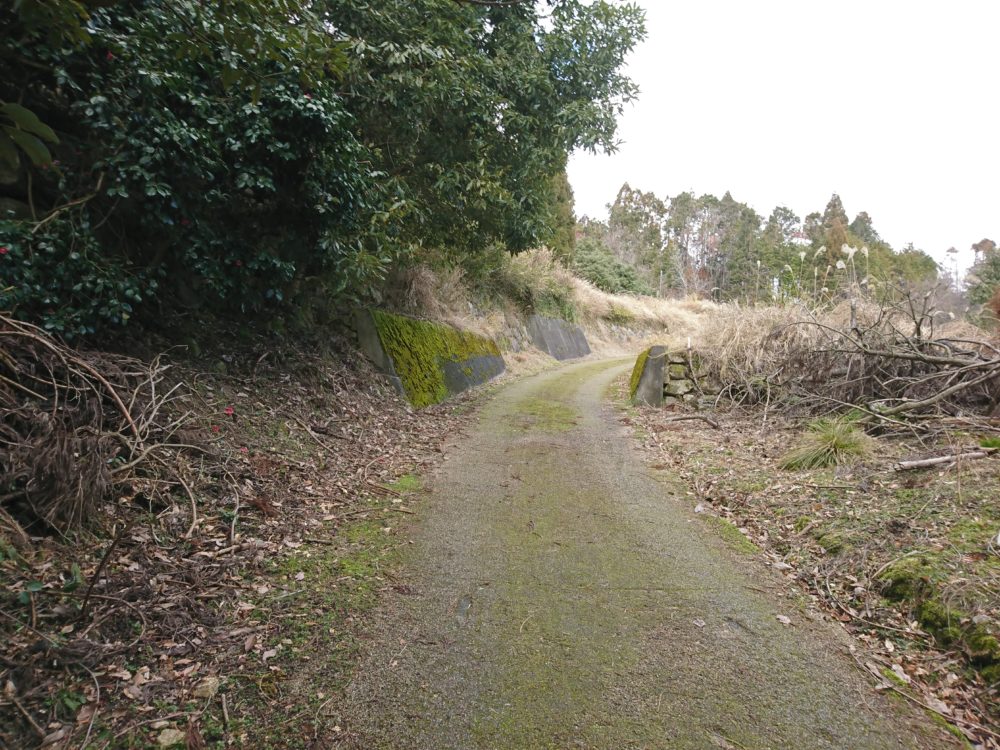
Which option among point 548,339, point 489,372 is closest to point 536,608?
point 489,372

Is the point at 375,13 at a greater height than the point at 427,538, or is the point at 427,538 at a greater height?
the point at 375,13

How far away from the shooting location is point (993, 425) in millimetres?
4914

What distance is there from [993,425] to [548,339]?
48.2 ft

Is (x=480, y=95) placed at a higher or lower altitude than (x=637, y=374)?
higher

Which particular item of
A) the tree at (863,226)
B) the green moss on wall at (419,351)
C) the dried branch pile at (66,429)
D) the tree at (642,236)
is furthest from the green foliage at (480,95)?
the tree at (863,226)

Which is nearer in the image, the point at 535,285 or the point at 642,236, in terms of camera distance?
the point at 535,285

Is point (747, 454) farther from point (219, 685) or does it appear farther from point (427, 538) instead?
point (219, 685)

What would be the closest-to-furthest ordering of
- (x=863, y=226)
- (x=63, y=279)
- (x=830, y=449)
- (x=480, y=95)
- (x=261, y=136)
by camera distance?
(x=63, y=279)
(x=261, y=136)
(x=830, y=449)
(x=480, y=95)
(x=863, y=226)

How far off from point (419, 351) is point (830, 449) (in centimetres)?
664

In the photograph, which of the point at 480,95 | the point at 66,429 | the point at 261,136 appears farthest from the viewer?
the point at 480,95

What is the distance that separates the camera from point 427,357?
9750 mm

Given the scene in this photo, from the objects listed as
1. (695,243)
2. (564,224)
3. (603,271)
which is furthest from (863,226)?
(564,224)

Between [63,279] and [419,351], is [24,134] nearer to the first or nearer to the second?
[63,279]

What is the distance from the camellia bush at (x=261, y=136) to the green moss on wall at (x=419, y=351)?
1219mm
